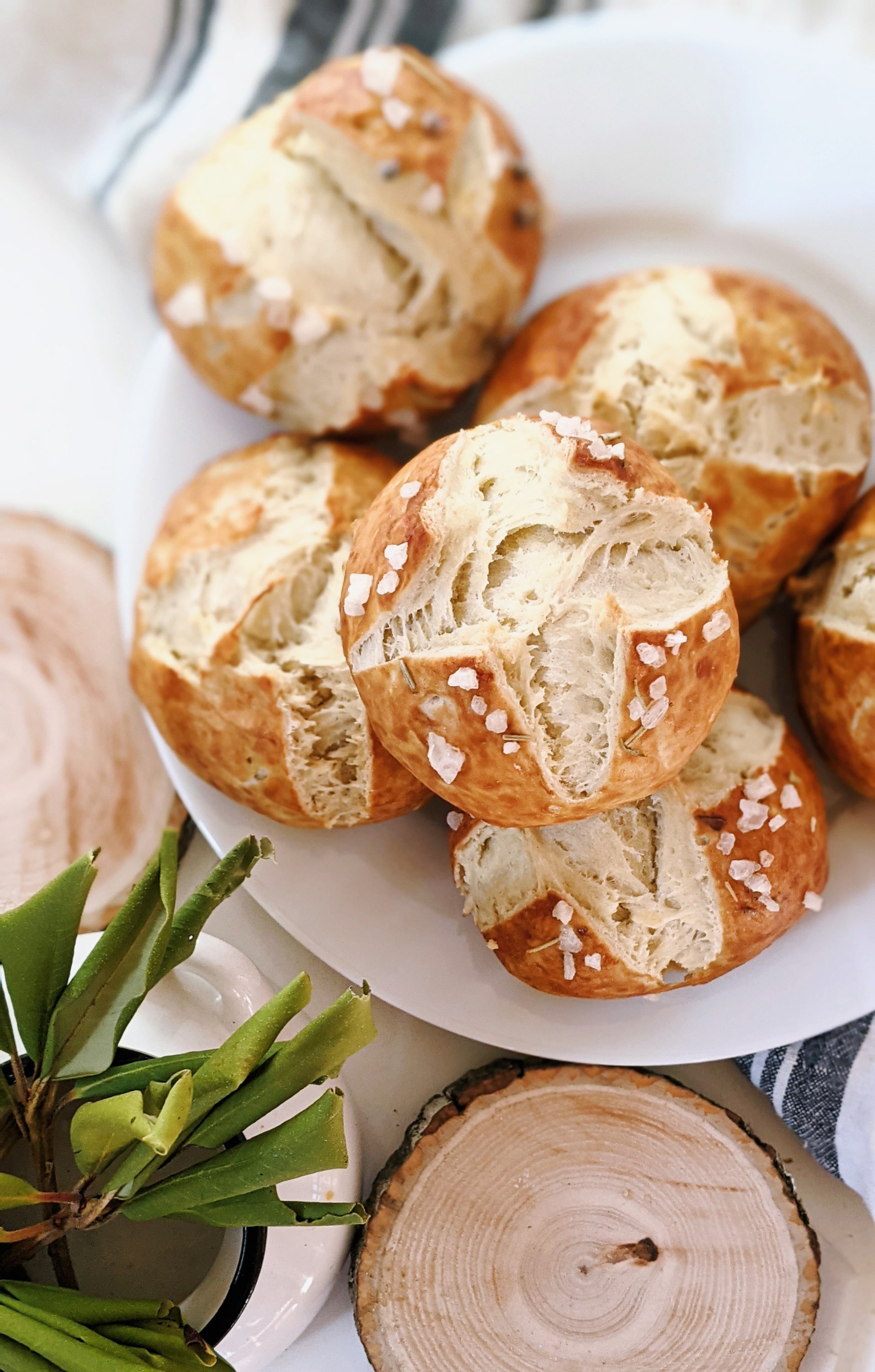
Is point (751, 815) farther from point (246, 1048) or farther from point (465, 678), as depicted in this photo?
point (246, 1048)

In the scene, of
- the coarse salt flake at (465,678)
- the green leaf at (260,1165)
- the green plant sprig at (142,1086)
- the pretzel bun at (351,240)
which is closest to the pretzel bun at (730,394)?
the pretzel bun at (351,240)

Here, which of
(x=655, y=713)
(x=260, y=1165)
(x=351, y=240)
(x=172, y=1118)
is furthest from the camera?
(x=351, y=240)

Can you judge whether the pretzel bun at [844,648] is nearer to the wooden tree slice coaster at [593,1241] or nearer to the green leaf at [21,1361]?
the wooden tree slice coaster at [593,1241]

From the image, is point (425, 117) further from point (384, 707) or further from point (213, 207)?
point (384, 707)

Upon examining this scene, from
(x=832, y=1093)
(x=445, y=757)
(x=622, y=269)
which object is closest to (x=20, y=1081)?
(x=445, y=757)

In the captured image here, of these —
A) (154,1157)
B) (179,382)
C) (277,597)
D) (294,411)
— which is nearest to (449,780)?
(277,597)
